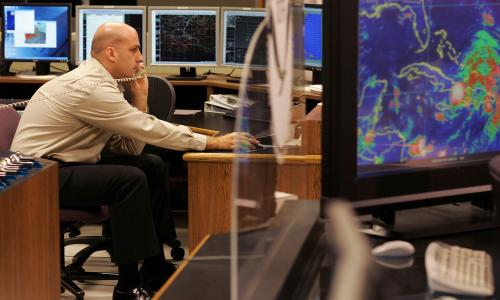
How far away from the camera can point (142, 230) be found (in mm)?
3432

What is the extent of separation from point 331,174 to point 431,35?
0.33m

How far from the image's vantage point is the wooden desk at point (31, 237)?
260 cm

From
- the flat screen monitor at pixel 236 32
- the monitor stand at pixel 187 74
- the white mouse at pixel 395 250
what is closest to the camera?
the white mouse at pixel 395 250

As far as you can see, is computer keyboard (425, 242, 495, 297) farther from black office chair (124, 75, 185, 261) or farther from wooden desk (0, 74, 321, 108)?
wooden desk (0, 74, 321, 108)

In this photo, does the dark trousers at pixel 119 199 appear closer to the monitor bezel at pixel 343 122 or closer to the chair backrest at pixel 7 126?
the chair backrest at pixel 7 126

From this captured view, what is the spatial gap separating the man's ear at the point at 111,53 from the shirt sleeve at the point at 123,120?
225 mm

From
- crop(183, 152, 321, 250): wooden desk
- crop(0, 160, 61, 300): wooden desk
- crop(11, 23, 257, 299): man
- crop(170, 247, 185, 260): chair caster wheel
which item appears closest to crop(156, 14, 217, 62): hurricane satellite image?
crop(170, 247, 185, 260): chair caster wheel

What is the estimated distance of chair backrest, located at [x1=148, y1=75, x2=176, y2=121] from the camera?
165 inches

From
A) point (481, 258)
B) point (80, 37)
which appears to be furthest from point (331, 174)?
point (80, 37)

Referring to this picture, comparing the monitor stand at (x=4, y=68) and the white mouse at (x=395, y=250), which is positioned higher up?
the monitor stand at (x=4, y=68)

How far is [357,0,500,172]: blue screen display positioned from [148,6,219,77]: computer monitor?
12.7ft

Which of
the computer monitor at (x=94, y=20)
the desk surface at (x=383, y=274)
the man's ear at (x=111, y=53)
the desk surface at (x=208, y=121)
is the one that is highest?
the computer monitor at (x=94, y=20)

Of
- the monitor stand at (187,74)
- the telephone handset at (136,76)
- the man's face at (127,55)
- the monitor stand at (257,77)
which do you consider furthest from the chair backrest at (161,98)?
the monitor stand at (257,77)

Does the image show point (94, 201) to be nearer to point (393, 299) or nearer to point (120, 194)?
point (120, 194)
